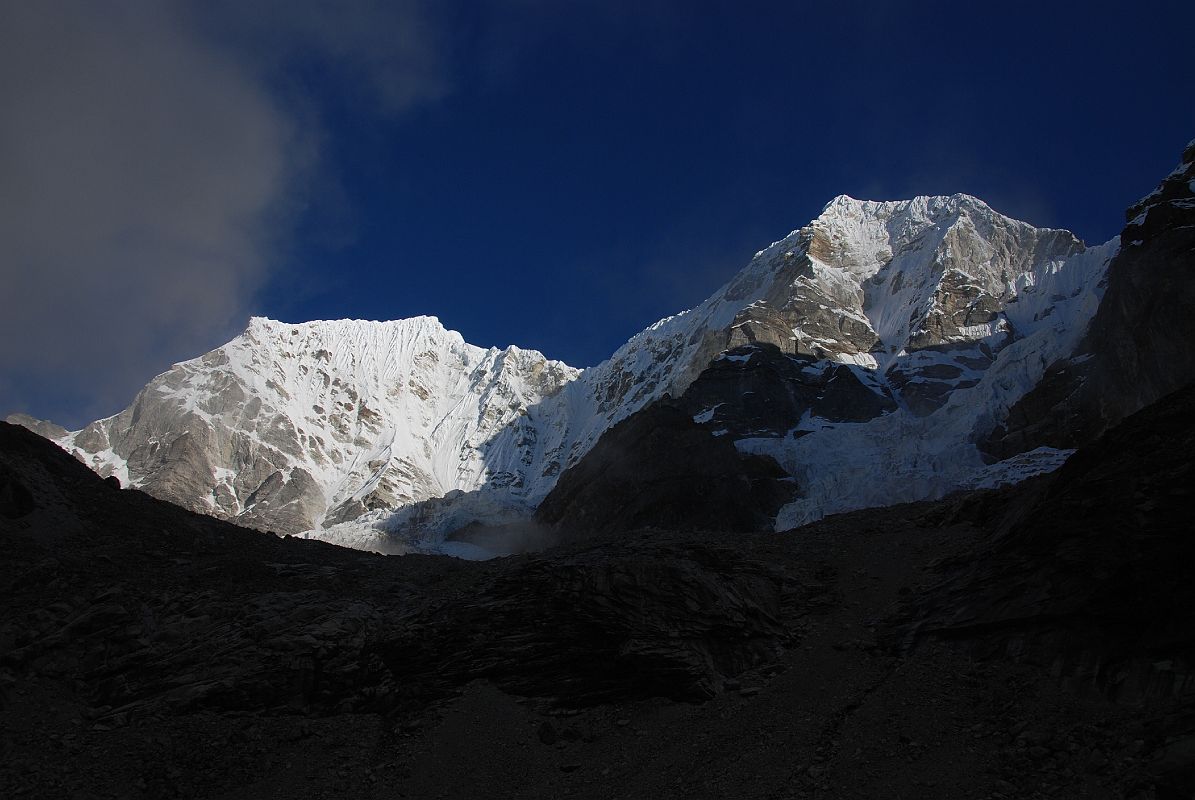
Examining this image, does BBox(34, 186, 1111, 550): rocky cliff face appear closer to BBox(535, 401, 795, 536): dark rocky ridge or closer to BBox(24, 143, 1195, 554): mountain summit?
BBox(24, 143, 1195, 554): mountain summit

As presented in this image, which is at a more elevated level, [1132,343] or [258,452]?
[258,452]

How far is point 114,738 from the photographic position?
1775 centimetres

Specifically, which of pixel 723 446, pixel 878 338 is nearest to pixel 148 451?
pixel 723 446

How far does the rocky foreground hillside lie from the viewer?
51.2ft

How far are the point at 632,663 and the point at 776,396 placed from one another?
87.0 meters

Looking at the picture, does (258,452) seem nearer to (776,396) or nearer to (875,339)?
(776,396)

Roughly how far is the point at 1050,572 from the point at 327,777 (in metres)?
17.2

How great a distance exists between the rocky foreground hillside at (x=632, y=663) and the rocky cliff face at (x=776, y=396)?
46.8 meters

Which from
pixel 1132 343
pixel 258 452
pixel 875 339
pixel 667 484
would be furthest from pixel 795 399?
pixel 258 452

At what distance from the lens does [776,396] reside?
104625 mm

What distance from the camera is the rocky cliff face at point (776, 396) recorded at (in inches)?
3206

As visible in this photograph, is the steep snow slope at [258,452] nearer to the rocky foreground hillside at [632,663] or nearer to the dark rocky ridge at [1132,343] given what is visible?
the dark rocky ridge at [1132,343]

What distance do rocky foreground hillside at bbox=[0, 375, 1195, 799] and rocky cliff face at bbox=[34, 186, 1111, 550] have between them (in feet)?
153

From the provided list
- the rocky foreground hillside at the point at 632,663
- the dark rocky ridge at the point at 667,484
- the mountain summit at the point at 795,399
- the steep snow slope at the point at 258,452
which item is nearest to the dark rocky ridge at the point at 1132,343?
the mountain summit at the point at 795,399
